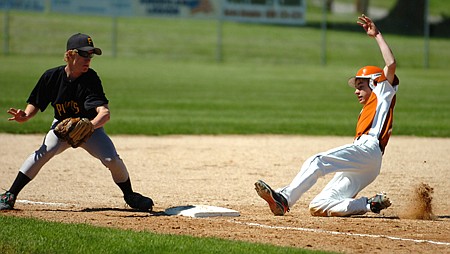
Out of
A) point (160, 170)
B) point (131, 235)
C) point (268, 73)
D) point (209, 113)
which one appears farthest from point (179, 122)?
point (268, 73)

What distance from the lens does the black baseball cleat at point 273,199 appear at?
7.13 m

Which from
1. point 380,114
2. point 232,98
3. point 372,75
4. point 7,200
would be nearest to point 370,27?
point 372,75

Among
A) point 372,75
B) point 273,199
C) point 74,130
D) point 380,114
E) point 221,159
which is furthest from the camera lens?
point 221,159

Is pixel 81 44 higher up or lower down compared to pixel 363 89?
higher up

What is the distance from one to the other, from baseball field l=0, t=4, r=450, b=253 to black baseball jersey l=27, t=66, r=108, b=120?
96cm

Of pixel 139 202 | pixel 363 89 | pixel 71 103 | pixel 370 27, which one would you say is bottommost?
pixel 139 202

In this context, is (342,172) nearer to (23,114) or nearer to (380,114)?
(380,114)

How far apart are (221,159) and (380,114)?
4.29m

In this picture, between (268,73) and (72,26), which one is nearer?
(268,73)

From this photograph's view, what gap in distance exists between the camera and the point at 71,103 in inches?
291

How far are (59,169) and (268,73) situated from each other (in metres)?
18.4

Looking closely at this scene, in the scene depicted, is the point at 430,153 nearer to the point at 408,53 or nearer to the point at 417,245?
the point at 417,245

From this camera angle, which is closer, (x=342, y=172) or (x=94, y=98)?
(x=94, y=98)

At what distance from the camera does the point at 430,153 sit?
11.9 m
